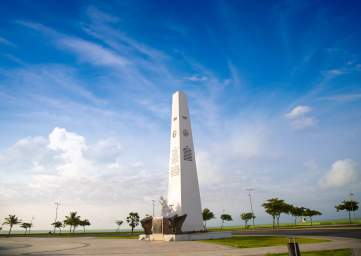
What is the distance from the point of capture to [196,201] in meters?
35.4

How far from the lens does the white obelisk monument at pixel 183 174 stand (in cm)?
3416

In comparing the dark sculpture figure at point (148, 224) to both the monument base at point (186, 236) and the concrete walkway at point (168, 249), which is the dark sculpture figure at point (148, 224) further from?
the concrete walkway at point (168, 249)

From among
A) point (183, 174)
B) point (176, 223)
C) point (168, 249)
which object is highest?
point (183, 174)

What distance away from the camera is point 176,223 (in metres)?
31.7

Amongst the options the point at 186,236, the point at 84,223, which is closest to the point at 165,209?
the point at 186,236

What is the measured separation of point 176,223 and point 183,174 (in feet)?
19.2

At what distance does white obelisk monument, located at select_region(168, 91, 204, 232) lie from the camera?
34.2 m

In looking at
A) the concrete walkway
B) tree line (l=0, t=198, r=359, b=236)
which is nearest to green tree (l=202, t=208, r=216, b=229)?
tree line (l=0, t=198, r=359, b=236)

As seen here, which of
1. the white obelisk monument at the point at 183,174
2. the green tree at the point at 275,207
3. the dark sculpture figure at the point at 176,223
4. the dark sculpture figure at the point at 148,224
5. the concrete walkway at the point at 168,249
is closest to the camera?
the concrete walkway at the point at 168,249

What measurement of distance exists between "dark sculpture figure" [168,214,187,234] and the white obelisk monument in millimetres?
1537

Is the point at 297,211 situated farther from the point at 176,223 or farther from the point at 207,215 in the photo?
the point at 176,223

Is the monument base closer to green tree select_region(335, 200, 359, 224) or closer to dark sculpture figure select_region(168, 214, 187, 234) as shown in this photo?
dark sculpture figure select_region(168, 214, 187, 234)

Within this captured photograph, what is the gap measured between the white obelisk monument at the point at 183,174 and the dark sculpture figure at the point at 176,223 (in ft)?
5.04

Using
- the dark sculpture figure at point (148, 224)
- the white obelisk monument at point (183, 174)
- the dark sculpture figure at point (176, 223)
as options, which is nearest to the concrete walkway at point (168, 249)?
the dark sculpture figure at point (176, 223)
